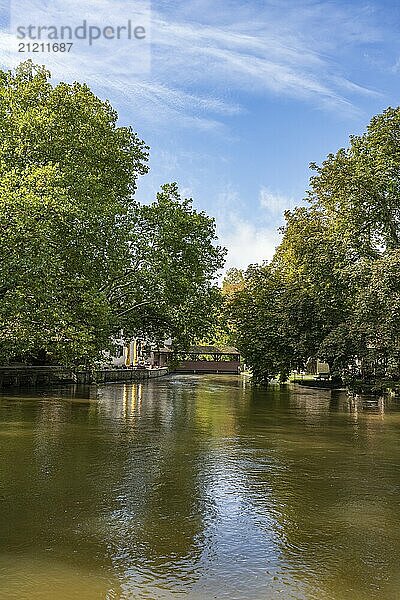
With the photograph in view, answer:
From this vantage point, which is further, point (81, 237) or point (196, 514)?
point (81, 237)

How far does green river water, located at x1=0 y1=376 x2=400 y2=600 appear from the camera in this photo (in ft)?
16.7

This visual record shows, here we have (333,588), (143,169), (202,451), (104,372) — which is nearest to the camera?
(333,588)

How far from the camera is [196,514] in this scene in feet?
23.7

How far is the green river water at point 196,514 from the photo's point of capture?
5.08 meters

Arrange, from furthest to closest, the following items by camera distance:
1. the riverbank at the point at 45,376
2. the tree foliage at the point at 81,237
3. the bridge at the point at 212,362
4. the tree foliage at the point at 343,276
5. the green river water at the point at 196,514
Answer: the bridge at the point at 212,362, the tree foliage at the point at 343,276, the riverbank at the point at 45,376, the tree foliage at the point at 81,237, the green river water at the point at 196,514

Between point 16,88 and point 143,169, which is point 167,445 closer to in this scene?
point 16,88

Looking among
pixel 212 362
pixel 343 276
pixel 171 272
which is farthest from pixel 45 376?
pixel 212 362

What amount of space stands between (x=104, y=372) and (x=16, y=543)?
3480 cm

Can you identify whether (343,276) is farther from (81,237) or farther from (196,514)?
(196,514)

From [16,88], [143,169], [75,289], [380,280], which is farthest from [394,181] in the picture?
[16,88]

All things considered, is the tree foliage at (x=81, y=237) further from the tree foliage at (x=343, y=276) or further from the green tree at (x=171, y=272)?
the tree foliage at (x=343, y=276)

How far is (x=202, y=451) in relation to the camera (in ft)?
38.8

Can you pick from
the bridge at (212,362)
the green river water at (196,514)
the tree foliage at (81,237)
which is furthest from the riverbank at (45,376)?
the bridge at (212,362)

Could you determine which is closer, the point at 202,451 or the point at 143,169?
the point at 202,451
